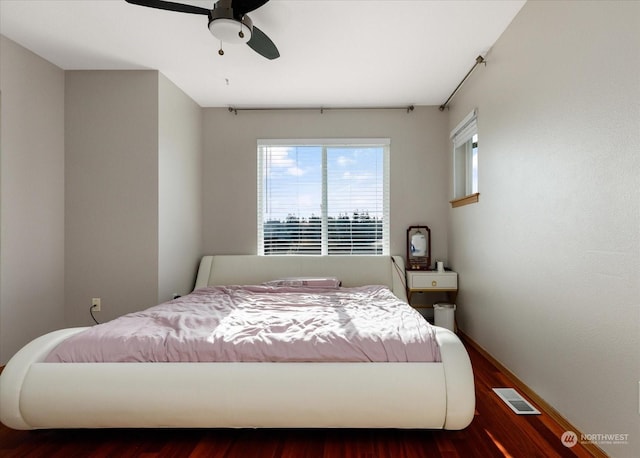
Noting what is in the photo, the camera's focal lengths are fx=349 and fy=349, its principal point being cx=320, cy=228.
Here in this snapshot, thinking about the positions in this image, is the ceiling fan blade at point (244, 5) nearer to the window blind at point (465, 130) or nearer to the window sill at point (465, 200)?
the window blind at point (465, 130)

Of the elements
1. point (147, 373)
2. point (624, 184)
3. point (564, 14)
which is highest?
point (564, 14)

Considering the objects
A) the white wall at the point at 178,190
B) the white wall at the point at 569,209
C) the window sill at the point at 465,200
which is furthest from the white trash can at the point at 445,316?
the white wall at the point at 178,190

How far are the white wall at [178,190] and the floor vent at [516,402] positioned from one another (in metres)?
2.80

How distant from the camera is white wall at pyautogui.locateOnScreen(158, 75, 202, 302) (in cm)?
320

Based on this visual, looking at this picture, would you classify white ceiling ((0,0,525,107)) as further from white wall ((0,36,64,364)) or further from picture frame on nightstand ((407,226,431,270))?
picture frame on nightstand ((407,226,431,270))

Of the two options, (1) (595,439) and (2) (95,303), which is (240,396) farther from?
(2) (95,303)

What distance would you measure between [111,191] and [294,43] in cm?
205

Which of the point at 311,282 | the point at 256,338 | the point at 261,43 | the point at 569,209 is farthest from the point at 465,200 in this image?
the point at 256,338

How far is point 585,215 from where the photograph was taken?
166 centimetres

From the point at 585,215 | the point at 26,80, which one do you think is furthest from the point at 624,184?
the point at 26,80

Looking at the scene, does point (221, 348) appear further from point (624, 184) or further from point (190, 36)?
point (190, 36)

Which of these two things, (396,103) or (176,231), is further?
(396,103)

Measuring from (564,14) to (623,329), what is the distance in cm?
157

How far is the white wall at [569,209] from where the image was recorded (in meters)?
1.42
